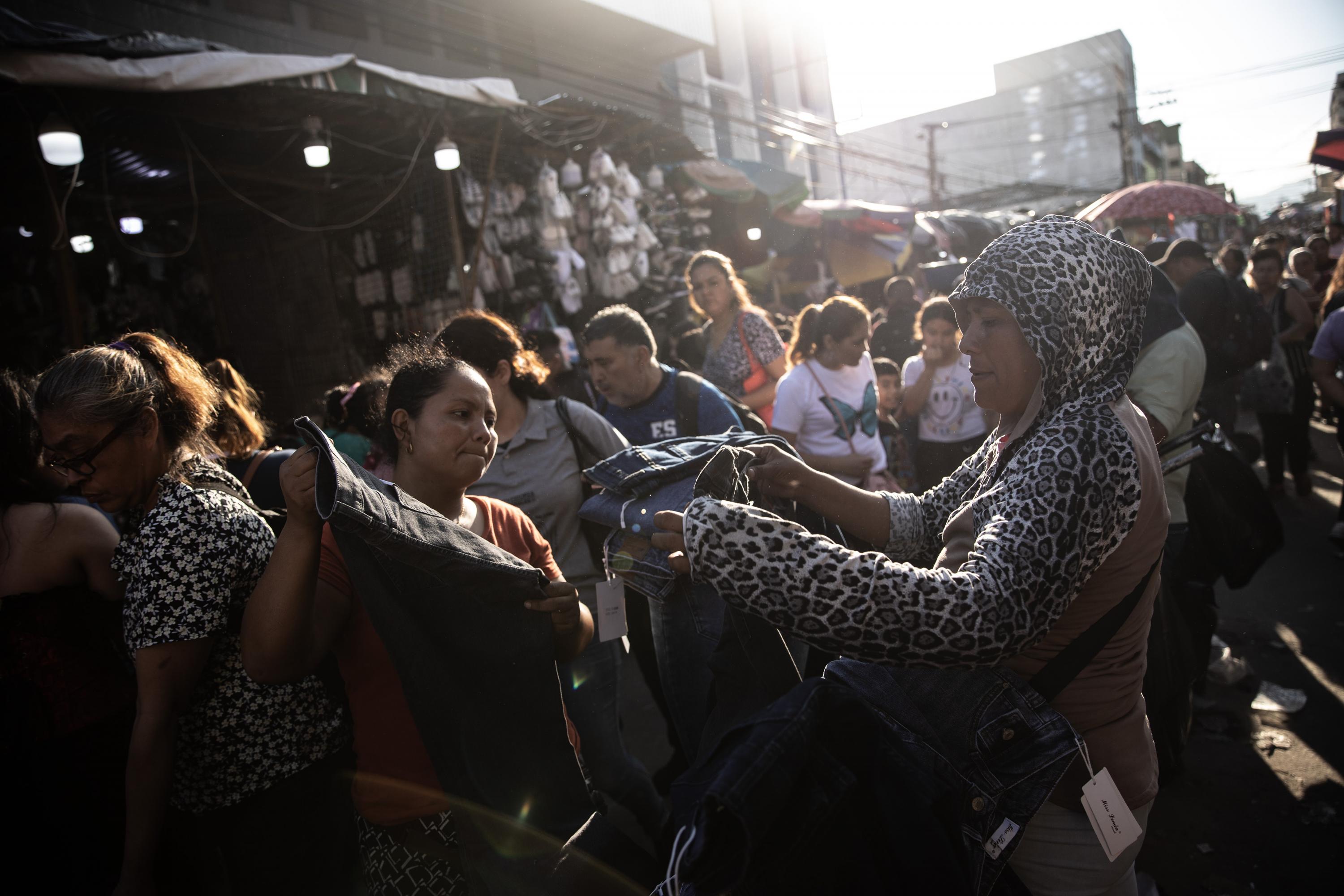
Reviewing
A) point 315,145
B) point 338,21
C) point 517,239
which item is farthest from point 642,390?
point 338,21

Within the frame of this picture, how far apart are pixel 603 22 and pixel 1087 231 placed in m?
15.9

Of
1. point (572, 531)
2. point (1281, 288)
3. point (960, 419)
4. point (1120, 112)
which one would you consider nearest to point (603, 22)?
point (1281, 288)

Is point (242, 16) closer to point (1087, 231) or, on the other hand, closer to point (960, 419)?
point (960, 419)

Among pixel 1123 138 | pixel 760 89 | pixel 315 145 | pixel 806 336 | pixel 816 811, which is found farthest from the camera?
pixel 1123 138

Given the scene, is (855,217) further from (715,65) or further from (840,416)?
(715,65)

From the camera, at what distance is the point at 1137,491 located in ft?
4.39

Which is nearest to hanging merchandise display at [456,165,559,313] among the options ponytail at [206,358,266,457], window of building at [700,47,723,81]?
ponytail at [206,358,266,457]

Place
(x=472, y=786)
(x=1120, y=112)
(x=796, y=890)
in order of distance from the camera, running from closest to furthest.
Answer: (x=796, y=890) → (x=472, y=786) → (x=1120, y=112)

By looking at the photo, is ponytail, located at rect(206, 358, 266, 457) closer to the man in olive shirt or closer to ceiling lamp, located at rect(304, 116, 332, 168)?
ceiling lamp, located at rect(304, 116, 332, 168)

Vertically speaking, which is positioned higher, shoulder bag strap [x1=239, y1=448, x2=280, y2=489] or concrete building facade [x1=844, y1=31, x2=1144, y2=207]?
concrete building facade [x1=844, y1=31, x2=1144, y2=207]

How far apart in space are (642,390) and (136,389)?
205 centimetres

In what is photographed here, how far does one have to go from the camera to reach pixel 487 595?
1789 mm

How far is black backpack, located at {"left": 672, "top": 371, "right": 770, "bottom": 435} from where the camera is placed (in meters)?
3.59

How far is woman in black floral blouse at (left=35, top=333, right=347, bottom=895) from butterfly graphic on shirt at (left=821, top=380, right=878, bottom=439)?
2.92m
